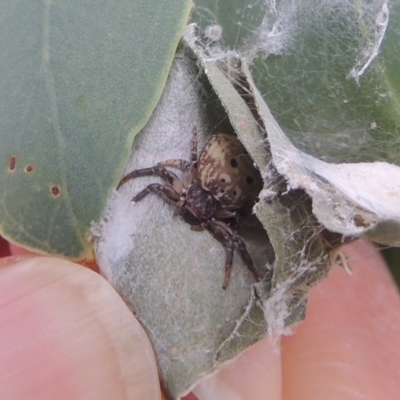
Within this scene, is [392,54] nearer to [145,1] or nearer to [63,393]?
[145,1]

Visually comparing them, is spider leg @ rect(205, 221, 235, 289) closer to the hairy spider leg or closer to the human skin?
the hairy spider leg

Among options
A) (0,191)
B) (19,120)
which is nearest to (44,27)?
(19,120)

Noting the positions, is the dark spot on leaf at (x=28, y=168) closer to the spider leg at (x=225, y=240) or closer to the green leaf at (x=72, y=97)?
the green leaf at (x=72, y=97)

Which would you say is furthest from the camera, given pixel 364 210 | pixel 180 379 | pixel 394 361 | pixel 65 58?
pixel 394 361

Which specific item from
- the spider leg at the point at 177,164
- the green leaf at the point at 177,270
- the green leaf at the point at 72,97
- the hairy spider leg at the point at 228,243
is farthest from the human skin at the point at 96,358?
the spider leg at the point at 177,164

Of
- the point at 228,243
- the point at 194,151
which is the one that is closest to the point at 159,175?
the point at 194,151

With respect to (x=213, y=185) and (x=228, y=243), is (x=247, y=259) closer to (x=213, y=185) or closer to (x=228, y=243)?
(x=228, y=243)

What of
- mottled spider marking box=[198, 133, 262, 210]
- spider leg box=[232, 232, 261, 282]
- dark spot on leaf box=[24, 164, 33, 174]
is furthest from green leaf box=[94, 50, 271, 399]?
dark spot on leaf box=[24, 164, 33, 174]
